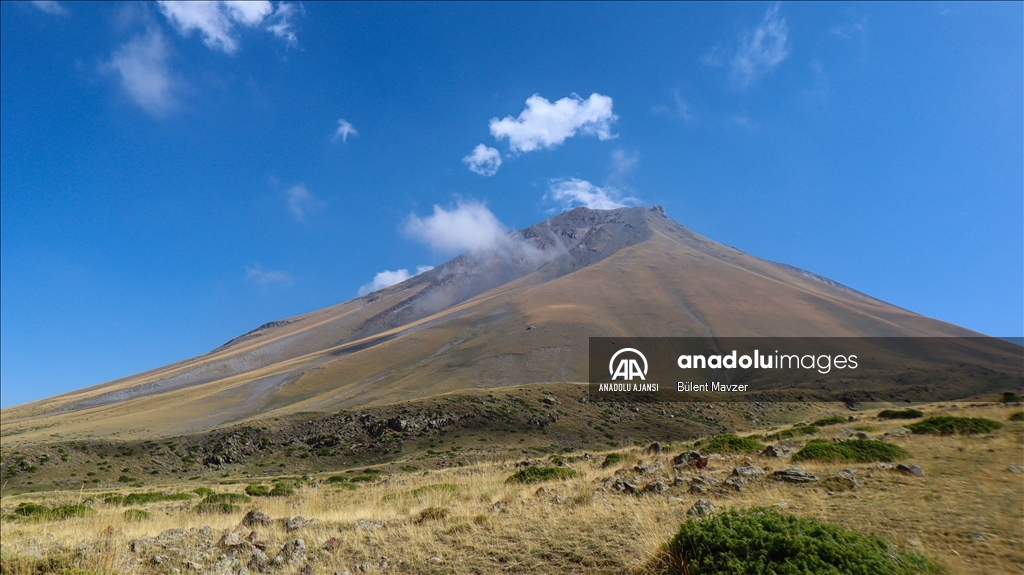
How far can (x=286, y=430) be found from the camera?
5072 centimetres

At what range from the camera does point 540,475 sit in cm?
1511

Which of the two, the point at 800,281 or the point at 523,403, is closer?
the point at 523,403

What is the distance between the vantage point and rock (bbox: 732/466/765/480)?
440 inches

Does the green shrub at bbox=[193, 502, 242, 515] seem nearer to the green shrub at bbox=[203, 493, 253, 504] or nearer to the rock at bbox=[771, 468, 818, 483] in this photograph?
the green shrub at bbox=[203, 493, 253, 504]

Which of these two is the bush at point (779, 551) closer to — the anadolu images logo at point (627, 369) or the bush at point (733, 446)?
the bush at point (733, 446)

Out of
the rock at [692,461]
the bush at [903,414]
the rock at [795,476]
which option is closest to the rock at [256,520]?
the rock at [692,461]

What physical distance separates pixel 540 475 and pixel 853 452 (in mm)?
8770

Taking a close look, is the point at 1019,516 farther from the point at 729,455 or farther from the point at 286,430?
the point at 286,430

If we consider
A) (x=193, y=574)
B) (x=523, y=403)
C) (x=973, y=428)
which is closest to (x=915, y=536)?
(x=193, y=574)

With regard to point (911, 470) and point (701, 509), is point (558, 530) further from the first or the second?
point (911, 470)

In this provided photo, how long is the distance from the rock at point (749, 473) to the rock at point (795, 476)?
0.36 m

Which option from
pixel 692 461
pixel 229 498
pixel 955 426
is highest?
pixel 955 426

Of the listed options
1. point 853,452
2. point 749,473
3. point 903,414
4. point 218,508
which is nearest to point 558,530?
point 749,473

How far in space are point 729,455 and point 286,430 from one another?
4715cm
